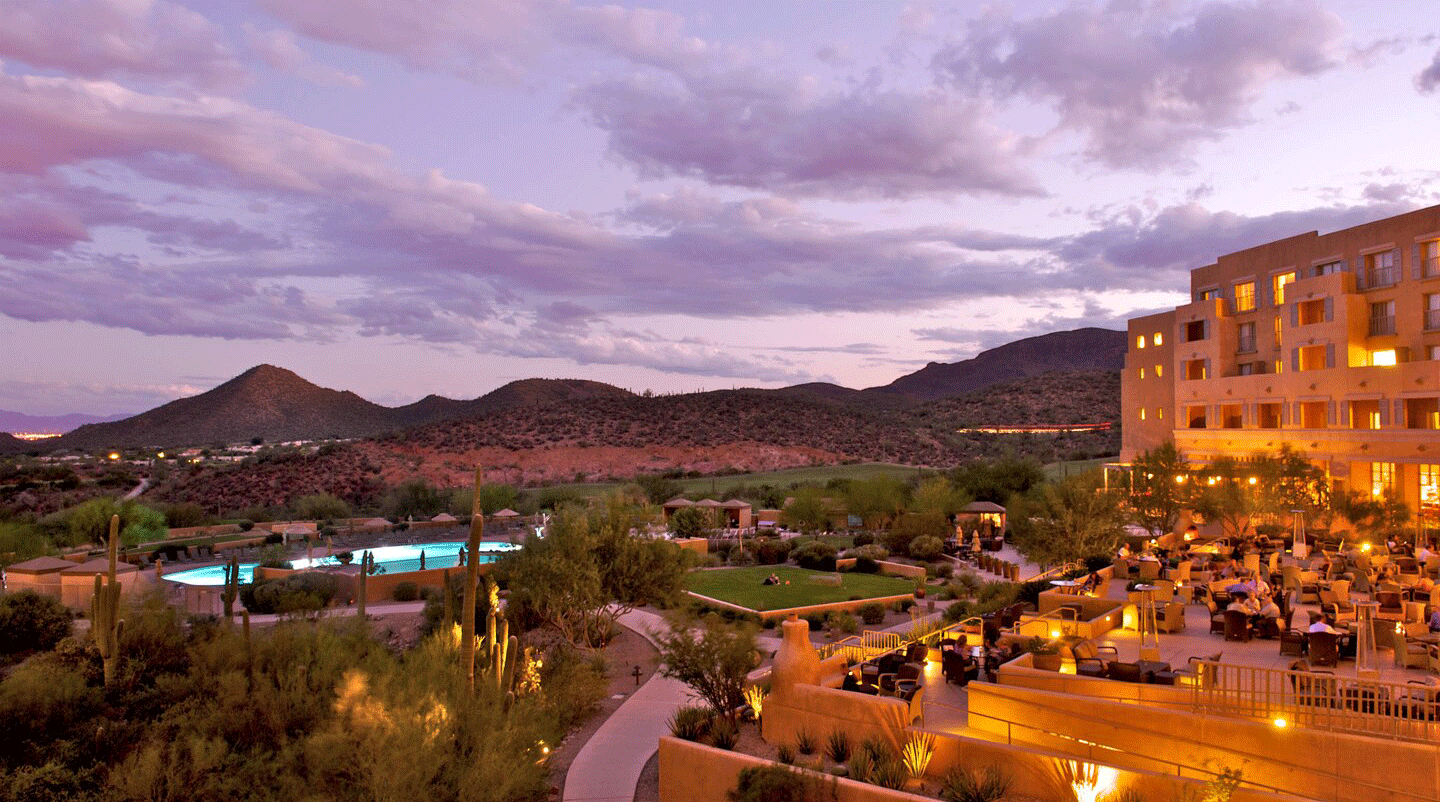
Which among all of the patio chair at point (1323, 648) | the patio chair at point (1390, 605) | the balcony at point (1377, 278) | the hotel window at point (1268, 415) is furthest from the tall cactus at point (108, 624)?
the balcony at point (1377, 278)

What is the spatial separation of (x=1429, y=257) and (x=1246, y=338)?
35.8ft

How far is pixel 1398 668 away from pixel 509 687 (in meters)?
13.7

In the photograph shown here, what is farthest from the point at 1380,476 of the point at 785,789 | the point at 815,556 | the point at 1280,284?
the point at 785,789

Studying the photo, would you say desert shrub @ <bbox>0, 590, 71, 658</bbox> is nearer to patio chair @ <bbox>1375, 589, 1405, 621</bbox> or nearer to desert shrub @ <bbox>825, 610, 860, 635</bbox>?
desert shrub @ <bbox>825, 610, 860, 635</bbox>

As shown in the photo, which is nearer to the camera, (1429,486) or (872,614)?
(872,614)

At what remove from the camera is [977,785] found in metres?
11.8

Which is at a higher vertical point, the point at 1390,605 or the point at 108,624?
the point at 1390,605

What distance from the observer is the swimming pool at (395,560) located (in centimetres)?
3244

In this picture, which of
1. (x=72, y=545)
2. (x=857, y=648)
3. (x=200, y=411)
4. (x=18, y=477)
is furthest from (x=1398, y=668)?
(x=200, y=411)

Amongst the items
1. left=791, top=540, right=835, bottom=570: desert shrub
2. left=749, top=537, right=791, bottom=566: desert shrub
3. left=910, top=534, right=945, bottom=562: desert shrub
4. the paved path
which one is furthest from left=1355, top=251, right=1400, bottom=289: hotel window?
the paved path

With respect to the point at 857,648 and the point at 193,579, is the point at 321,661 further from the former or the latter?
the point at 193,579

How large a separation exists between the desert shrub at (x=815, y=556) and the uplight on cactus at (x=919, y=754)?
2033 cm

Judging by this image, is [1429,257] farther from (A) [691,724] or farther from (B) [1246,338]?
(A) [691,724]

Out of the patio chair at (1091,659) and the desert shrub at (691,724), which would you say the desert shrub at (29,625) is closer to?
the desert shrub at (691,724)
